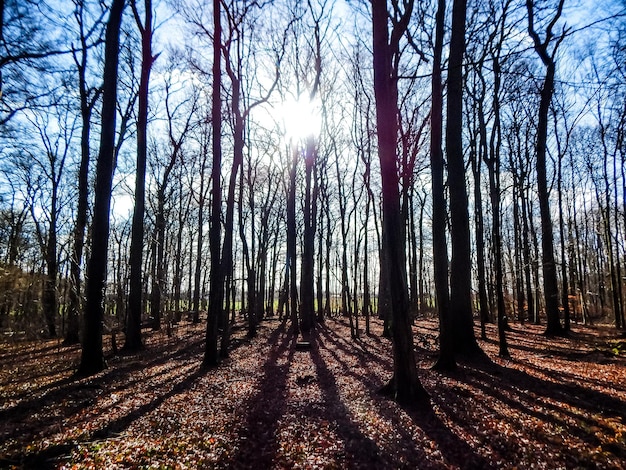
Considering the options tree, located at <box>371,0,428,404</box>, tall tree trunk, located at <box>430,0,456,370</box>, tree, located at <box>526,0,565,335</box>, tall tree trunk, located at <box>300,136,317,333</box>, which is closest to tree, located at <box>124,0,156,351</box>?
tall tree trunk, located at <box>300,136,317,333</box>

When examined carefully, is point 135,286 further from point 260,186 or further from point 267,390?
point 260,186

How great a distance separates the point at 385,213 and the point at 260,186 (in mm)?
18183

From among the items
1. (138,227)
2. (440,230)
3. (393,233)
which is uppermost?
(138,227)

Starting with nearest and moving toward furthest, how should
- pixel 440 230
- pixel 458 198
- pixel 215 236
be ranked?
pixel 440 230
pixel 458 198
pixel 215 236

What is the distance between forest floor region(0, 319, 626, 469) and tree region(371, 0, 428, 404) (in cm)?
37

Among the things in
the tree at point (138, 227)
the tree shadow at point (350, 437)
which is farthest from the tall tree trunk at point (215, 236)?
the tree shadow at point (350, 437)

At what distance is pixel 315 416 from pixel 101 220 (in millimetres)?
7053

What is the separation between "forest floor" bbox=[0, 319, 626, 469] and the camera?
12.8ft

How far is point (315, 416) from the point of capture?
17.3 feet

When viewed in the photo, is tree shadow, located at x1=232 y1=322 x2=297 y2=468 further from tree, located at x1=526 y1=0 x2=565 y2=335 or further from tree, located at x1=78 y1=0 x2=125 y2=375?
tree, located at x1=526 y1=0 x2=565 y2=335

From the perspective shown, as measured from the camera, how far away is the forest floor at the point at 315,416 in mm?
3895

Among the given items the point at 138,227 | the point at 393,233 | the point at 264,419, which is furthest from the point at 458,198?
the point at 138,227

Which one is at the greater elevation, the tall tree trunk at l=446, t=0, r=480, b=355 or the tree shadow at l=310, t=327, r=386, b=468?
the tall tree trunk at l=446, t=0, r=480, b=355

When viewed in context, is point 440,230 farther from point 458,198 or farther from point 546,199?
point 546,199
